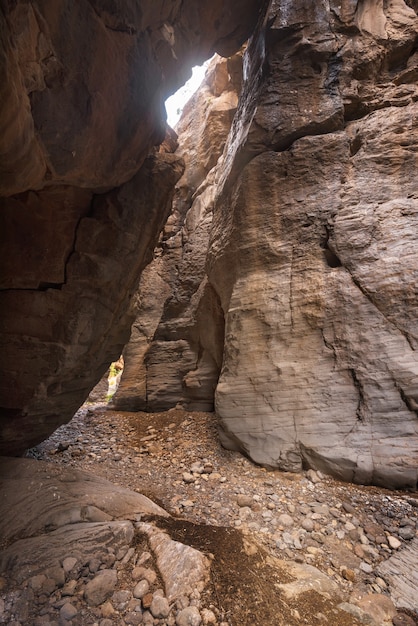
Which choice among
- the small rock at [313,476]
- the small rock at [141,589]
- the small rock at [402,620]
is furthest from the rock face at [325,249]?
the small rock at [141,589]

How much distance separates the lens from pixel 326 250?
538 cm

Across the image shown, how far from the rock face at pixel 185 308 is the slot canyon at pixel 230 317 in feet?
3.31

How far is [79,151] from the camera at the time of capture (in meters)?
3.28

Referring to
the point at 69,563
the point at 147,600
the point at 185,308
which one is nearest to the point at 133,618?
the point at 147,600

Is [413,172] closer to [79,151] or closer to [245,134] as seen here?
[245,134]

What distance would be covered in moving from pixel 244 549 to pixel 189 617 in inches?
39.0

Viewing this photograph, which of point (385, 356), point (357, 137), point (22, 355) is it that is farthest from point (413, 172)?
point (22, 355)

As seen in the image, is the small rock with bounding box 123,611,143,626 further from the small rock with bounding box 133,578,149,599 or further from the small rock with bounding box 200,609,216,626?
the small rock with bounding box 200,609,216,626

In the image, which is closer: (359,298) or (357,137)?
(359,298)

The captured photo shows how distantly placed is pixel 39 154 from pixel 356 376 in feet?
16.0

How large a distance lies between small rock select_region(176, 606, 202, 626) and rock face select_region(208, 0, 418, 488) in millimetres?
2973

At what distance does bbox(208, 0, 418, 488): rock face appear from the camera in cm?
456

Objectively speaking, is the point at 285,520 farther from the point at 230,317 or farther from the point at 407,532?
the point at 230,317

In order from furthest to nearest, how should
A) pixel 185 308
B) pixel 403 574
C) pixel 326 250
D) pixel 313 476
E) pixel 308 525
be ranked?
pixel 185 308
pixel 326 250
pixel 313 476
pixel 308 525
pixel 403 574
